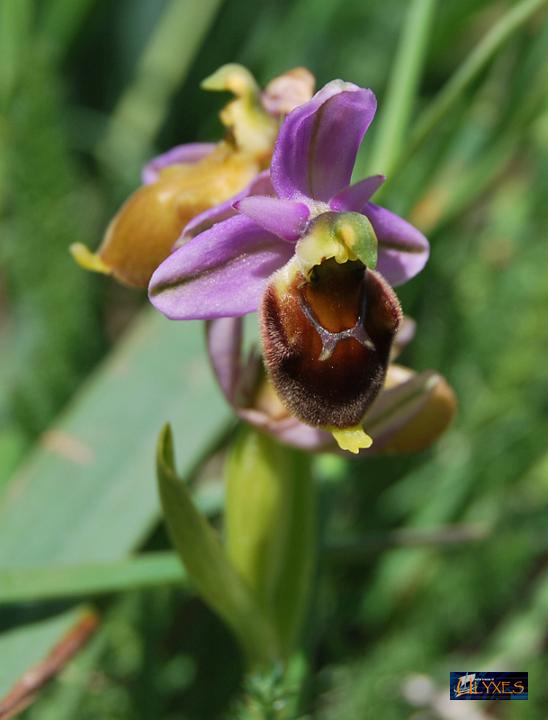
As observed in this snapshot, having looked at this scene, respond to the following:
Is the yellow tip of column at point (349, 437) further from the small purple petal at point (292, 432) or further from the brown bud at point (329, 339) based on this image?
the small purple petal at point (292, 432)

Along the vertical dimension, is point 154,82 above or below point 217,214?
above

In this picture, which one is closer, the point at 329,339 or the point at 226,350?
the point at 329,339

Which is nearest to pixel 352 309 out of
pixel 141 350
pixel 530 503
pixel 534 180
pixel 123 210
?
pixel 123 210

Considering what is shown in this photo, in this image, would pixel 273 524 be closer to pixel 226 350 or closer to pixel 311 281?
pixel 226 350

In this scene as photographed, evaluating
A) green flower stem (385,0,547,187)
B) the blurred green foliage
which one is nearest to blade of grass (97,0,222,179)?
the blurred green foliage

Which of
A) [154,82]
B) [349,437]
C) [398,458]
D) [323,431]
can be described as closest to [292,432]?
[323,431]

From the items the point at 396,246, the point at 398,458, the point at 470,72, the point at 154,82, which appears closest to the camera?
the point at 396,246
